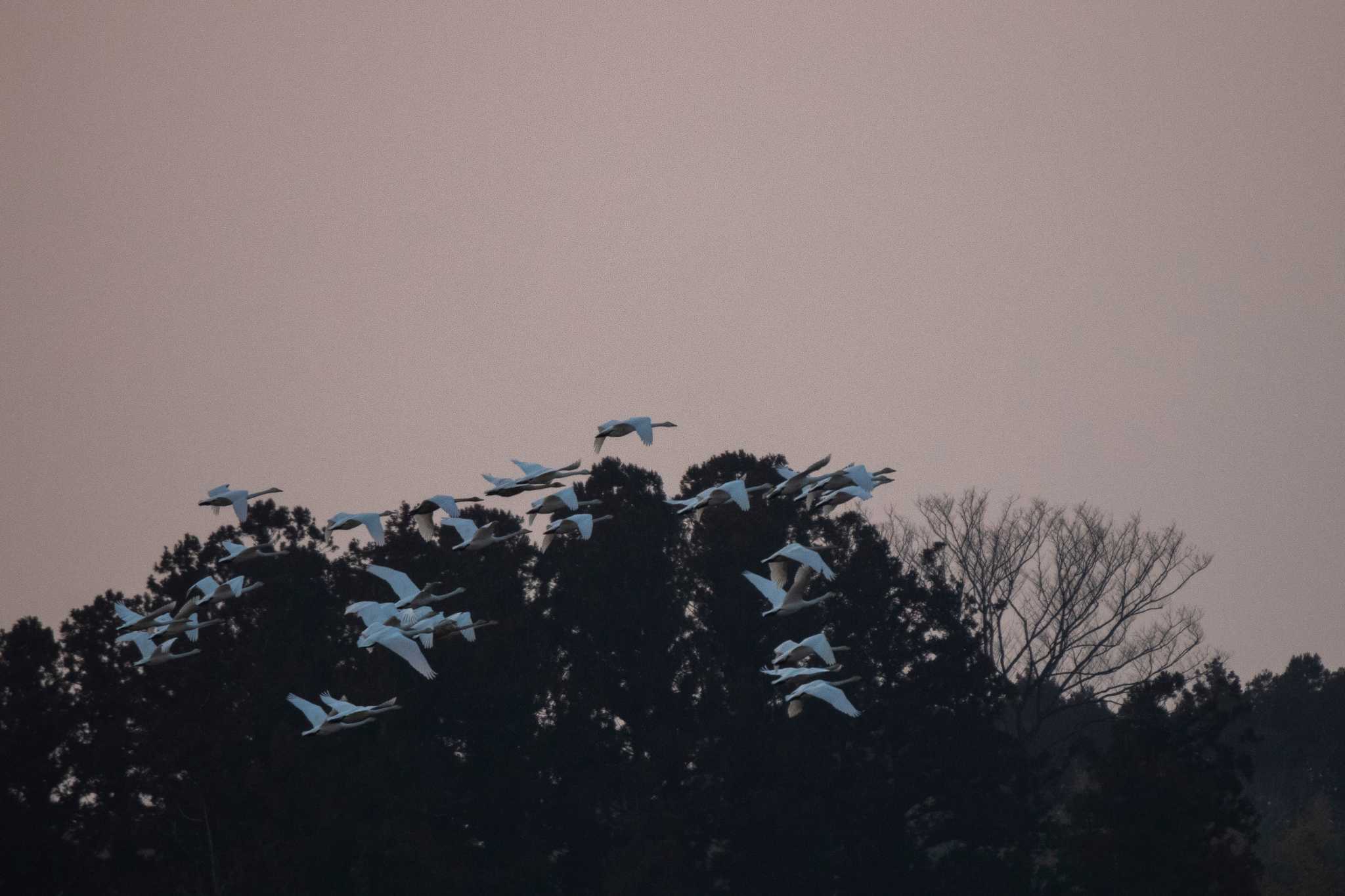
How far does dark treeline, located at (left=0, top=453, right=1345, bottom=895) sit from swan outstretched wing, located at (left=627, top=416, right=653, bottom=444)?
1053 cm

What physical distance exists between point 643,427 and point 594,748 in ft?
46.7

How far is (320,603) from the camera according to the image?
44.5 metres

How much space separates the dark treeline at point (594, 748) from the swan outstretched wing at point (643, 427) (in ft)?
34.5

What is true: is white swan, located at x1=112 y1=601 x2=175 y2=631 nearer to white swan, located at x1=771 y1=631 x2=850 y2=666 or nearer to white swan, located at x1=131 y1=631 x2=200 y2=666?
white swan, located at x1=131 y1=631 x2=200 y2=666

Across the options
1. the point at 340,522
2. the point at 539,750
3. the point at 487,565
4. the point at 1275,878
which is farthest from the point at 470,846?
the point at 1275,878

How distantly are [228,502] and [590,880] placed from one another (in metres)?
13.1

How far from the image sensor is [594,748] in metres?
43.7

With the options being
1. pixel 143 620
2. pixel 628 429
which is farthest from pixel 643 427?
pixel 143 620

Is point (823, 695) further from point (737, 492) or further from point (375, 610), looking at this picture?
point (375, 610)

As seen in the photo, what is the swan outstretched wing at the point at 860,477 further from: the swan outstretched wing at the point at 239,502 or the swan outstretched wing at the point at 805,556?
the swan outstretched wing at the point at 239,502

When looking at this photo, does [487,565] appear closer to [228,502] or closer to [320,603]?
[320,603]

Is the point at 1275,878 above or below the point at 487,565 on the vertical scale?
below

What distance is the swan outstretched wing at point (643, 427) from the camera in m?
31.3

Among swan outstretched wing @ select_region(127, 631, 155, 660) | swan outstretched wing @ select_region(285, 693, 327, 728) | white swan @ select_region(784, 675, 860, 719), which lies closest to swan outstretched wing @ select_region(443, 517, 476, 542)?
swan outstretched wing @ select_region(285, 693, 327, 728)
